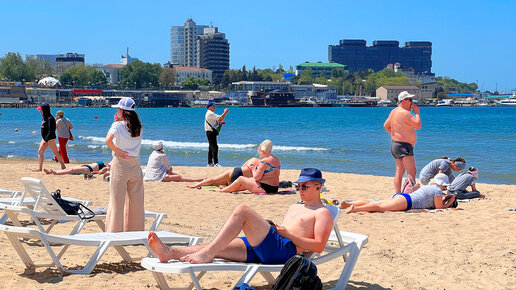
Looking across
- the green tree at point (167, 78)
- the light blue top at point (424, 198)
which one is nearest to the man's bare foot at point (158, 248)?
the light blue top at point (424, 198)

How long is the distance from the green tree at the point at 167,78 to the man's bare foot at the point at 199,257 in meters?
177

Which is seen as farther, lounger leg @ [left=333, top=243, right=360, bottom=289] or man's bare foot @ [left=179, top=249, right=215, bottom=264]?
lounger leg @ [left=333, top=243, right=360, bottom=289]

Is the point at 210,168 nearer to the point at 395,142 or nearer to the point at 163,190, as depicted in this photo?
the point at 163,190

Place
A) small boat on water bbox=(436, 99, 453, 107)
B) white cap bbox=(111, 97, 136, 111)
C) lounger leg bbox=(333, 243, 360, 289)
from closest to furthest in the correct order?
lounger leg bbox=(333, 243, 360, 289) < white cap bbox=(111, 97, 136, 111) < small boat on water bbox=(436, 99, 453, 107)

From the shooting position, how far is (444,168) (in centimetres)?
945

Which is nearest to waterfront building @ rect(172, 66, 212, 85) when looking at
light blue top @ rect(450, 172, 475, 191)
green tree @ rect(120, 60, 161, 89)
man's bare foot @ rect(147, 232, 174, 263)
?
green tree @ rect(120, 60, 161, 89)

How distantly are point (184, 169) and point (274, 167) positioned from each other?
5.95 meters

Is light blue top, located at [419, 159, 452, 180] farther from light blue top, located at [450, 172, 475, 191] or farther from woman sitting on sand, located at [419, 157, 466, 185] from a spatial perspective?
light blue top, located at [450, 172, 475, 191]

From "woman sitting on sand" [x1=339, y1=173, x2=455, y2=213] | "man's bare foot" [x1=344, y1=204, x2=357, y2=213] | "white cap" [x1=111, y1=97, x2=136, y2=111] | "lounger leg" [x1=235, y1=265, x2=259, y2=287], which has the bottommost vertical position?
"man's bare foot" [x1=344, y1=204, x2=357, y2=213]

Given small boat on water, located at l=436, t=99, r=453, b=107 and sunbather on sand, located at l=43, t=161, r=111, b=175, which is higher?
sunbather on sand, located at l=43, t=161, r=111, b=175

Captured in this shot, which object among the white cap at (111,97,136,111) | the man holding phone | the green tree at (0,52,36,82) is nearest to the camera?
the white cap at (111,97,136,111)

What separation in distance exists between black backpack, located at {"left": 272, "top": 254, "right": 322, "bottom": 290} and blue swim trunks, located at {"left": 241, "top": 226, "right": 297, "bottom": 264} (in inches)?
11.6

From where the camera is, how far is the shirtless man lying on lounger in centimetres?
411

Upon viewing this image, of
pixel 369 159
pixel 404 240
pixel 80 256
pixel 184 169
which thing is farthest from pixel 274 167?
pixel 369 159
